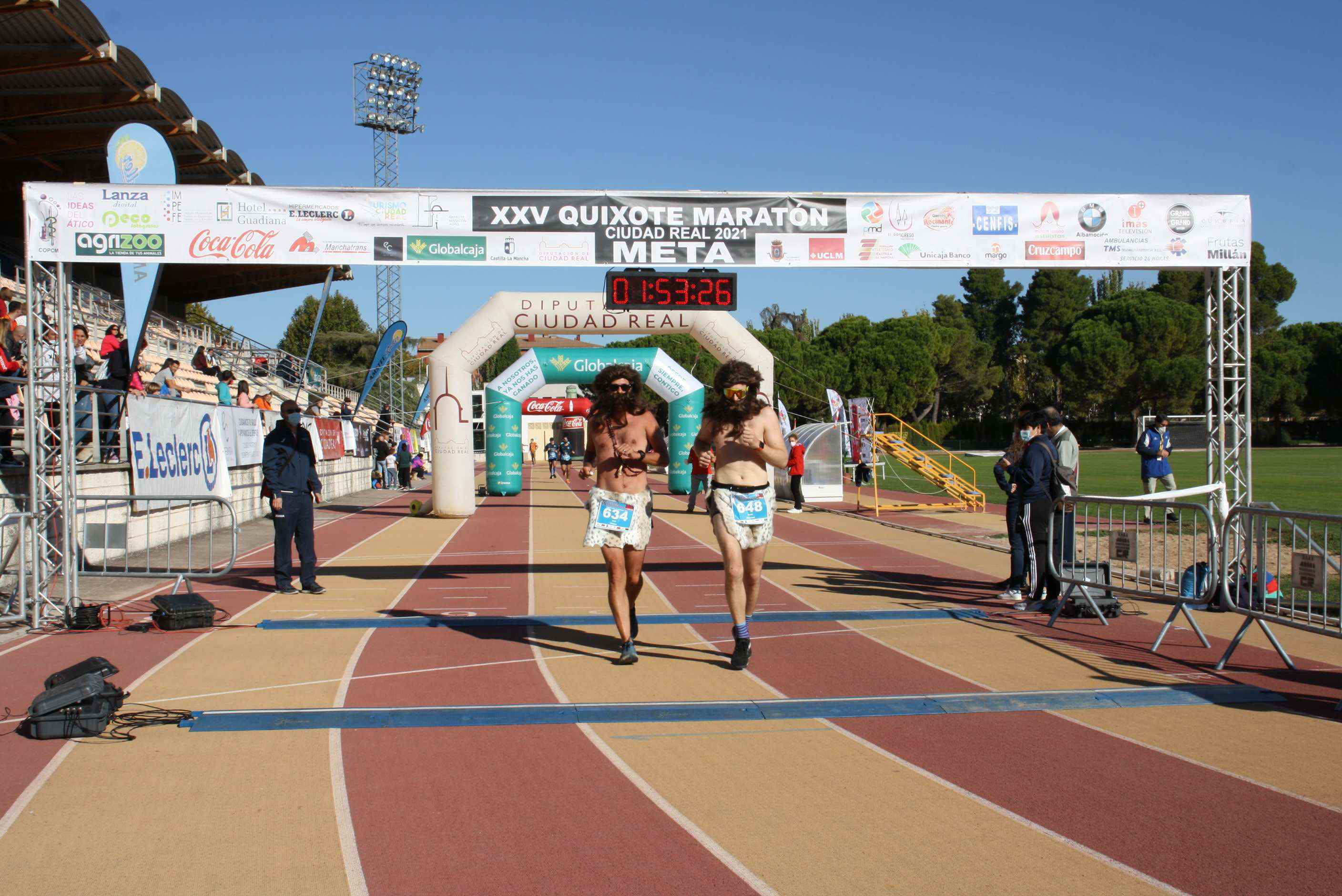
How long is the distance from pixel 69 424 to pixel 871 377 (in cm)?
6748

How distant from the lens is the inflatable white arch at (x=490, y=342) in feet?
60.6

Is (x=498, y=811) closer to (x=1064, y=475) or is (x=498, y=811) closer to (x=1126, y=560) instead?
(x=1126, y=560)

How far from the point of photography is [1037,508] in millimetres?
9844

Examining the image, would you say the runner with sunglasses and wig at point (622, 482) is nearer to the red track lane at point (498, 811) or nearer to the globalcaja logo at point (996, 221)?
the red track lane at point (498, 811)

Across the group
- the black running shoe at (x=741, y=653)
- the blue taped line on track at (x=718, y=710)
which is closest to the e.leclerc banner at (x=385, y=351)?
the black running shoe at (x=741, y=653)

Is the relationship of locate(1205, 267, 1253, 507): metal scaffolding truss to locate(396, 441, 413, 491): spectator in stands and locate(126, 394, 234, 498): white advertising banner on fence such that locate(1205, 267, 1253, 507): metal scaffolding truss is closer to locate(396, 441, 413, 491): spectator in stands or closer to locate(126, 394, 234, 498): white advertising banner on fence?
locate(126, 394, 234, 498): white advertising banner on fence

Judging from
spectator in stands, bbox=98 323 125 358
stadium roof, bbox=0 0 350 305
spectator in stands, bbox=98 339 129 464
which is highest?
stadium roof, bbox=0 0 350 305

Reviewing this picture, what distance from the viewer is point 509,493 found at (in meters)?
29.3

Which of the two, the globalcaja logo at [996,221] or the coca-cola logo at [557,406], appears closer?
the globalcaja logo at [996,221]

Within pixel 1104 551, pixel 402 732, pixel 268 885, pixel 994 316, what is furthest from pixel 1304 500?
pixel 994 316

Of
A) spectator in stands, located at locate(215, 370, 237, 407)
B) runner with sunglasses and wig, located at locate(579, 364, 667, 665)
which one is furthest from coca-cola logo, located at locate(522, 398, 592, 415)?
runner with sunglasses and wig, located at locate(579, 364, 667, 665)

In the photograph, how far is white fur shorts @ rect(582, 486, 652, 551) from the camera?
275 inches

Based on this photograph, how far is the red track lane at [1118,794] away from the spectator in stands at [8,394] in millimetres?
9167

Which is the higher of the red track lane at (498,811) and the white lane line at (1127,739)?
the red track lane at (498,811)
